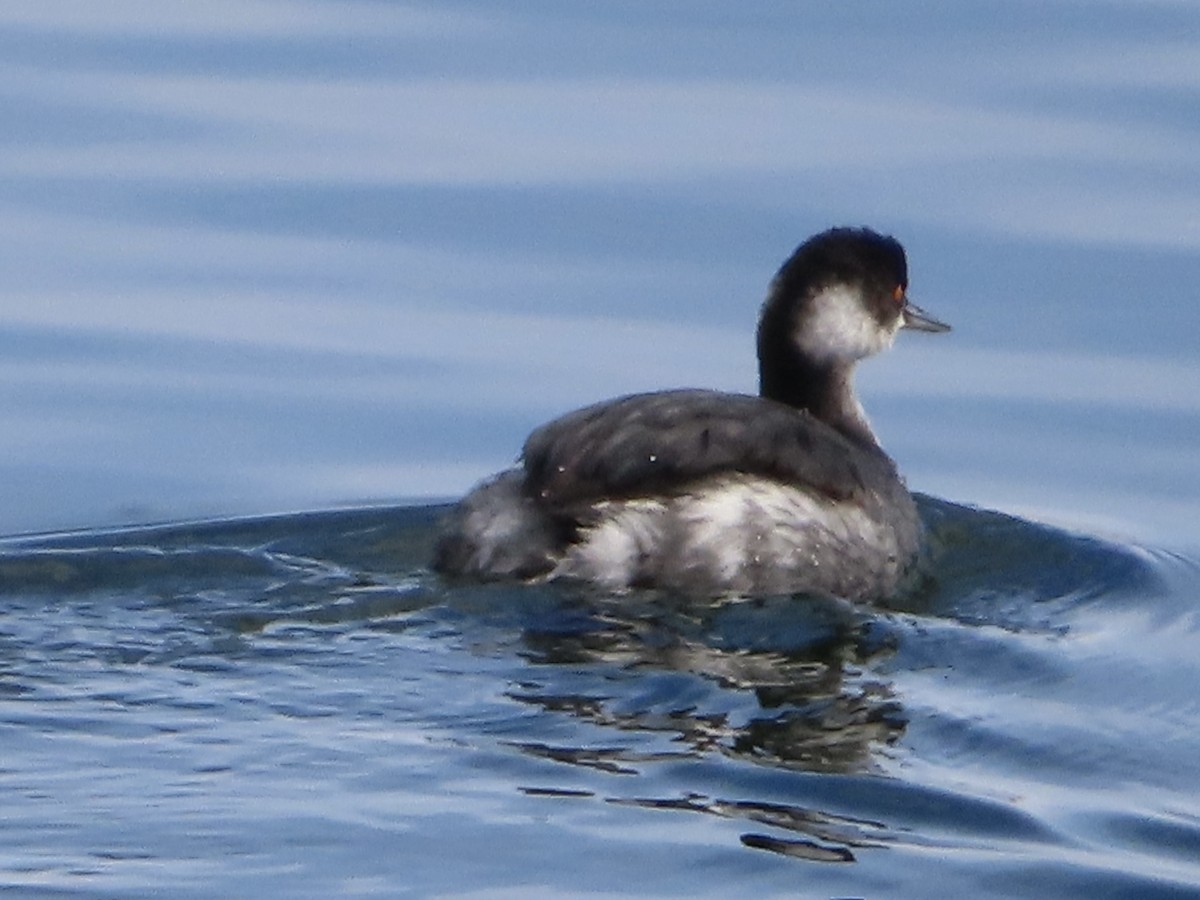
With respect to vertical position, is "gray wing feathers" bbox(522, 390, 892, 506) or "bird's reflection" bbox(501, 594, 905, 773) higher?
"gray wing feathers" bbox(522, 390, 892, 506)

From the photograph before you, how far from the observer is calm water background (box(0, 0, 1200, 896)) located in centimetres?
720

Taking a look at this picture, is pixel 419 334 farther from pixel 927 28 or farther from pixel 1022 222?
pixel 927 28

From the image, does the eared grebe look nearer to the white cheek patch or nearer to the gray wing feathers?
the gray wing feathers

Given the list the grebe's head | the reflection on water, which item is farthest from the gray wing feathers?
the grebe's head

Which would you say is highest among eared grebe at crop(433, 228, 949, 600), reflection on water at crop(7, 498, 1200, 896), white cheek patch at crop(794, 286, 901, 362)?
white cheek patch at crop(794, 286, 901, 362)

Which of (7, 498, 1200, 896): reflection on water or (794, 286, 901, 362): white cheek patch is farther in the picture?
(794, 286, 901, 362): white cheek patch

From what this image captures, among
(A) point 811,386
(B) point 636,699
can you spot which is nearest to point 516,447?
(A) point 811,386

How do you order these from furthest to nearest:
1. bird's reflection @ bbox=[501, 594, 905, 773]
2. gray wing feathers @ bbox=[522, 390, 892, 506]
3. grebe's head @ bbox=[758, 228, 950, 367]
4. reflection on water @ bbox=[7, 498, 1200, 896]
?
grebe's head @ bbox=[758, 228, 950, 367]
gray wing feathers @ bbox=[522, 390, 892, 506]
bird's reflection @ bbox=[501, 594, 905, 773]
reflection on water @ bbox=[7, 498, 1200, 896]

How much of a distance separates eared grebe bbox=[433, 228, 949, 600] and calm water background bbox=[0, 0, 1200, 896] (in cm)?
15

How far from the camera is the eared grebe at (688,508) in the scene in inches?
363

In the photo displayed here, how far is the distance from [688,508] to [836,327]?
5.26 feet

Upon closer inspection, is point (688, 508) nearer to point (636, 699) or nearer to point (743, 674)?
point (743, 674)

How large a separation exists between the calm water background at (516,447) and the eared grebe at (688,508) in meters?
0.15

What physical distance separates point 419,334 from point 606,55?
2546mm
